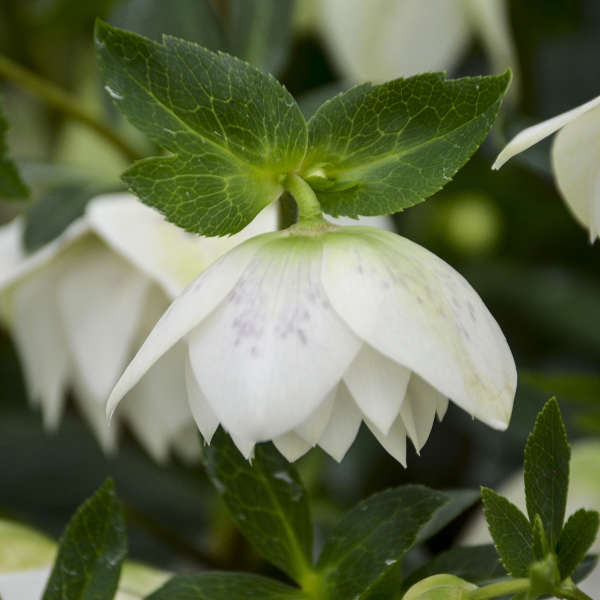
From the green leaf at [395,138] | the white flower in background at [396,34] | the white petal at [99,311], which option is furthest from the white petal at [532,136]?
the white flower in background at [396,34]

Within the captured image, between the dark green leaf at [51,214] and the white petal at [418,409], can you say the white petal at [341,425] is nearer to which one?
the white petal at [418,409]

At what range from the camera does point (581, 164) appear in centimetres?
24

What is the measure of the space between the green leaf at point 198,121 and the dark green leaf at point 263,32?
0.84 ft

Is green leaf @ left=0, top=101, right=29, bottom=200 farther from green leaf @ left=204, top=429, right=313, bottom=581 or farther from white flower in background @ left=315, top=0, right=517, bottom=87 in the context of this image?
white flower in background @ left=315, top=0, right=517, bottom=87

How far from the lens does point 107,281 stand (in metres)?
0.41

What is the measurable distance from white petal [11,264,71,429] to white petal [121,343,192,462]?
0.10 feet

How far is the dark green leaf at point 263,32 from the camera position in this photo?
473 mm

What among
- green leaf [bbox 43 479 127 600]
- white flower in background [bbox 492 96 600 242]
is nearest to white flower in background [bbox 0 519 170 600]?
green leaf [bbox 43 479 127 600]

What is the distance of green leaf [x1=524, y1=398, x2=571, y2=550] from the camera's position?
204mm

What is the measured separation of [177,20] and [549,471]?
32 centimetres

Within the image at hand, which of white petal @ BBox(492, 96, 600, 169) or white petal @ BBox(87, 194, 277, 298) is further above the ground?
white petal @ BBox(492, 96, 600, 169)

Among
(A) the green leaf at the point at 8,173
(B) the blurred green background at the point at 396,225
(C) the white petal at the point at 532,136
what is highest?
(C) the white petal at the point at 532,136

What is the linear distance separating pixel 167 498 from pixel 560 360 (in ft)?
0.85

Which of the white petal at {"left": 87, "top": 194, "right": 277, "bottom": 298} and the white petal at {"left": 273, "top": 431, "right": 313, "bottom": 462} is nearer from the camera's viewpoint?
the white petal at {"left": 273, "top": 431, "right": 313, "bottom": 462}
